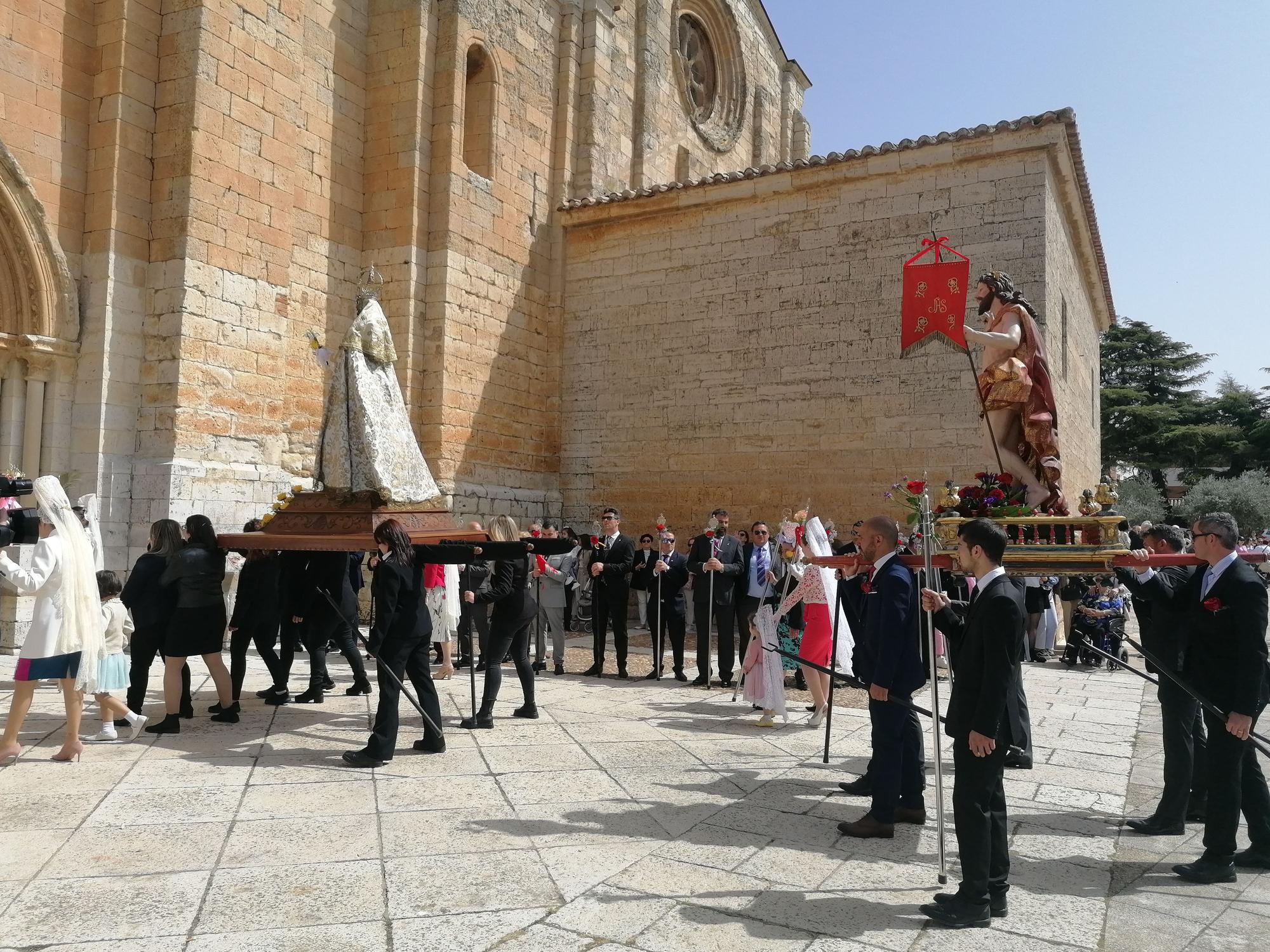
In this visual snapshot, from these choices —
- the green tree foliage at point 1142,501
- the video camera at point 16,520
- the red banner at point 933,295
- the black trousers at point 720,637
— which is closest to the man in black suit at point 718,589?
the black trousers at point 720,637

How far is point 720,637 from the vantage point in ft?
30.4

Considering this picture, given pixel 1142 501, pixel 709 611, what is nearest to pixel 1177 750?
pixel 709 611

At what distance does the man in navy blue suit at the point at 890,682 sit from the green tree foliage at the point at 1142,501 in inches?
1314

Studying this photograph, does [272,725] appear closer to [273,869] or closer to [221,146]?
[273,869]

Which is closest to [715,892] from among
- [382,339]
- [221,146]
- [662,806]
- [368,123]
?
[662,806]

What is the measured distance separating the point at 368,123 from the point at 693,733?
11.1m

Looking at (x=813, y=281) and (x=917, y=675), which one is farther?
(x=813, y=281)

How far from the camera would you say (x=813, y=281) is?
1388 cm

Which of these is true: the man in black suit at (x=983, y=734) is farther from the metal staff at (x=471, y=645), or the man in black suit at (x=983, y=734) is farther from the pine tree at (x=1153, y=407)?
the pine tree at (x=1153, y=407)

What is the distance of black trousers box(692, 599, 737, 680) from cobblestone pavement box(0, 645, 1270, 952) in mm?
2314

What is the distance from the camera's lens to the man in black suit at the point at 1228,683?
4.12 metres

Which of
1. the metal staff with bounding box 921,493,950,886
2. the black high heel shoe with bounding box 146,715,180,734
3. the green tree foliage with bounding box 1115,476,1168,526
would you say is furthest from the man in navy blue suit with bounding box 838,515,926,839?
the green tree foliage with bounding box 1115,476,1168,526

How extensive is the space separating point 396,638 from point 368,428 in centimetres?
156

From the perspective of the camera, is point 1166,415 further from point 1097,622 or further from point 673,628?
point 673,628
